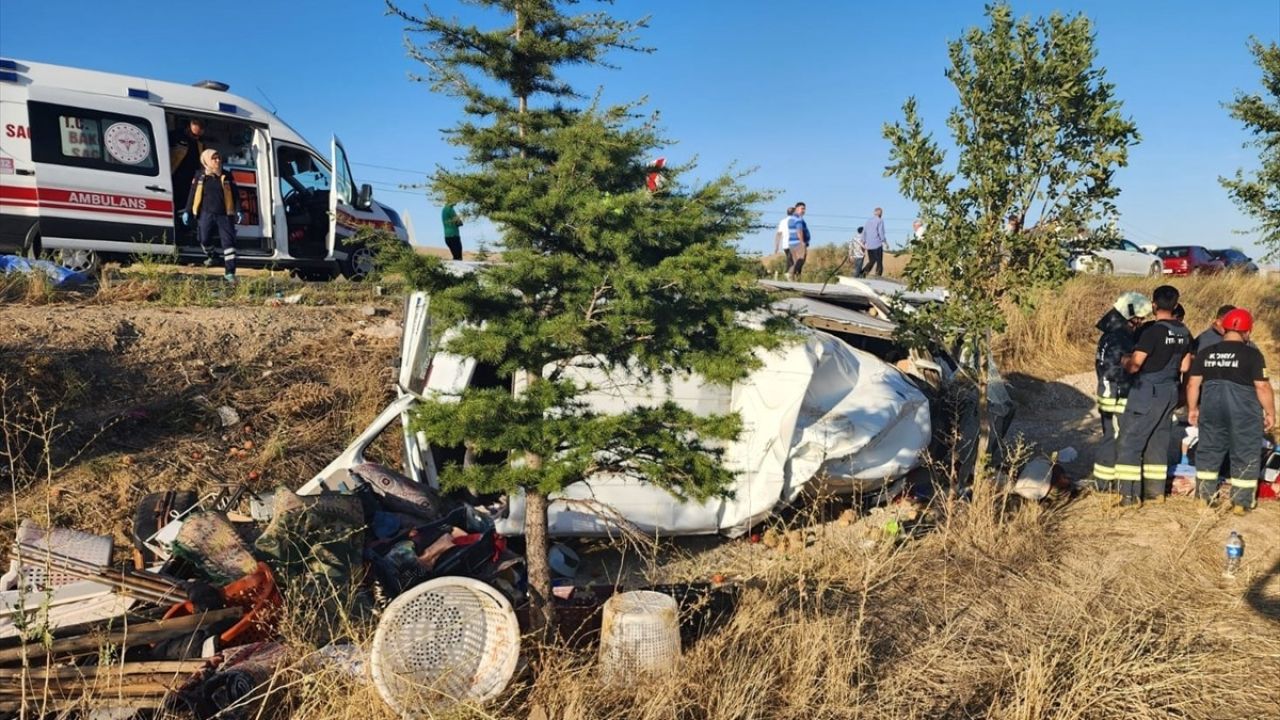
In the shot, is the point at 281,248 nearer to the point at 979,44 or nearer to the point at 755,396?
the point at 755,396

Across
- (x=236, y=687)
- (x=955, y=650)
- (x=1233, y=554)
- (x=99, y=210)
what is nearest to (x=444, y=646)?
(x=236, y=687)

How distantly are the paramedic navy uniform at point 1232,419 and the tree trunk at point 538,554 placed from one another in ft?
18.7

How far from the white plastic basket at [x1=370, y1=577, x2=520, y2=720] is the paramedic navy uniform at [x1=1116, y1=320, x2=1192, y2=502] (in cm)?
597

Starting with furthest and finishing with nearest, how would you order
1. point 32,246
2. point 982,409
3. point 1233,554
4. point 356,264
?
1. point 356,264
2. point 32,246
3. point 982,409
4. point 1233,554

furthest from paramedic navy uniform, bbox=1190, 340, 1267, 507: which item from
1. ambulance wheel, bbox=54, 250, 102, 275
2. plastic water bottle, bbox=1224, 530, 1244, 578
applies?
ambulance wheel, bbox=54, 250, 102, 275

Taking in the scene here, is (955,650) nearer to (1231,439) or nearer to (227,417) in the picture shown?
(1231,439)

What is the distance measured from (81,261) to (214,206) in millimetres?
1644

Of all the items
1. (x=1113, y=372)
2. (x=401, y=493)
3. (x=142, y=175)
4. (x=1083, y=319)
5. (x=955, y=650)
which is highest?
(x=142, y=175)

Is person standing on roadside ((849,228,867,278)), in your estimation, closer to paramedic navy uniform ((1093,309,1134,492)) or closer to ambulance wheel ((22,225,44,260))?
paramedic navy uniform ((1093,309,1134,492))

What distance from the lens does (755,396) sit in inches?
233

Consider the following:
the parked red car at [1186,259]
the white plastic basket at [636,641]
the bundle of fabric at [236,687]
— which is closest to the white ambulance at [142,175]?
the bundle of fabric at [236,687]

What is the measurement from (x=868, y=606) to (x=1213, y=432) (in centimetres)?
428

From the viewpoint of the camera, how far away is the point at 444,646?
316 cm

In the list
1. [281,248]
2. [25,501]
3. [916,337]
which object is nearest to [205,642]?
[25,501]
